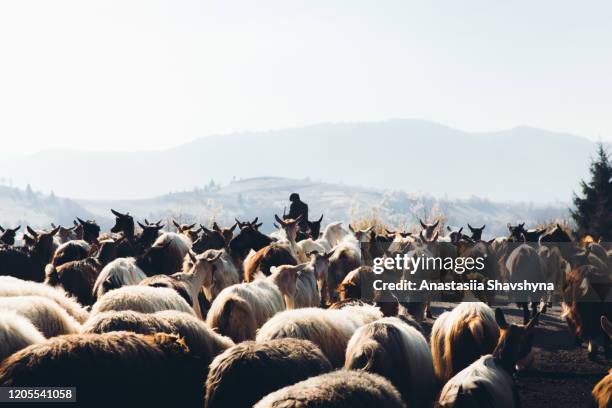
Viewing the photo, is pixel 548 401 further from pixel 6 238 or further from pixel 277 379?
pixel 6 238

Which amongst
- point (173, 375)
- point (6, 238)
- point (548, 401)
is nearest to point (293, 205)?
point (6, 238)

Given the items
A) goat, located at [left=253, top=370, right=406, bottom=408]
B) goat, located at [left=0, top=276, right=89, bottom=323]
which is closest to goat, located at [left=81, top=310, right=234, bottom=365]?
goat, located at [left=0, top=276, right=89, bottom=323]

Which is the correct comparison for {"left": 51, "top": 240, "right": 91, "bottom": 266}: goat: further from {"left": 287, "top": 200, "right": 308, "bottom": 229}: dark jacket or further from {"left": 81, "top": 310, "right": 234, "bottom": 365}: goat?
{"left": 287, "top": 200, "right": 308, "bottom": 229}: dark jacket

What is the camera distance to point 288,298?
34.0ft

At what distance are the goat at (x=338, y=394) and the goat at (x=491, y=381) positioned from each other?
84 cm

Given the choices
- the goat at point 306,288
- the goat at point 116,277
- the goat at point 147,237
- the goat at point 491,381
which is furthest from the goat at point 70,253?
the goat at point 491,381

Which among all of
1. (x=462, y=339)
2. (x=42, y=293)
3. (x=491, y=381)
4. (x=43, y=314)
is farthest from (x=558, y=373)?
(x=43, y=314)

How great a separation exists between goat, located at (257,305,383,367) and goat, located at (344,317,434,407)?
31cm

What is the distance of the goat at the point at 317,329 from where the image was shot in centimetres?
714

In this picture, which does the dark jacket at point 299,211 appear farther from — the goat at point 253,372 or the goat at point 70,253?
the goat at point 253,372

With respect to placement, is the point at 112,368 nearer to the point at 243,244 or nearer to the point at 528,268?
the point at 243,244

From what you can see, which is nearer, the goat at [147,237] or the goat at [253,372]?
the goat at [253,372]

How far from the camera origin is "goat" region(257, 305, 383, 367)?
7145 mm

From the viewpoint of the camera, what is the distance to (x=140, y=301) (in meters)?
7.81
